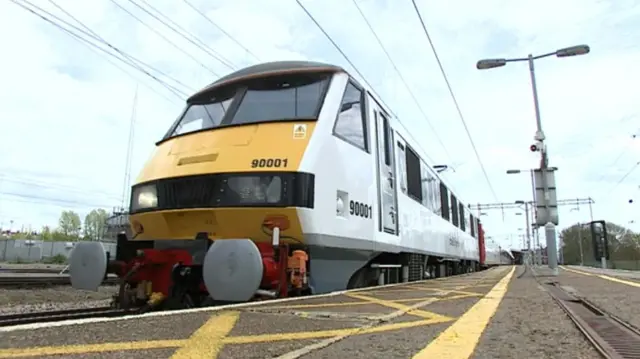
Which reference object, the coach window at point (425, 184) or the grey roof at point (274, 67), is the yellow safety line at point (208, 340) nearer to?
the grey roof at point (274, 67)

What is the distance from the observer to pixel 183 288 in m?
5.76

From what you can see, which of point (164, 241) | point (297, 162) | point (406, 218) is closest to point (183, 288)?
point (164, 241)

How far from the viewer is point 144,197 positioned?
643 centimetres

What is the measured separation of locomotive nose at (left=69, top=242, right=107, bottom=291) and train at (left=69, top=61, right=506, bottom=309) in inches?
0.6

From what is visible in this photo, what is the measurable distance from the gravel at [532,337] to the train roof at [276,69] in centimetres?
365

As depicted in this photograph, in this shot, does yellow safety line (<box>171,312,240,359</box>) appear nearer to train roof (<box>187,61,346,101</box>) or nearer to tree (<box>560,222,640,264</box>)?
train roof (<box>187,61,346,101</box>)

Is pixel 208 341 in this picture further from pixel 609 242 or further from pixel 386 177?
pixel 609 242

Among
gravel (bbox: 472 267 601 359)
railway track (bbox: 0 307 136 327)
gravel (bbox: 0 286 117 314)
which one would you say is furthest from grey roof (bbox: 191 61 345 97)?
gravel (bbox: 0 286 117 314)

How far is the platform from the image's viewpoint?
2.64 metres

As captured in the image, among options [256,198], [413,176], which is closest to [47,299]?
[256,198]

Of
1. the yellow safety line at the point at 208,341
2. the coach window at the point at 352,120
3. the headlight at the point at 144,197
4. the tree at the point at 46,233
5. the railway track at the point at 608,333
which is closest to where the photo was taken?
the yellow safety line at the point at 208,341

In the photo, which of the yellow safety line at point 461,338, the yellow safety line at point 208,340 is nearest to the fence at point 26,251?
the yellow safety line at point 208,340

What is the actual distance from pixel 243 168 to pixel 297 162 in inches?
24.4

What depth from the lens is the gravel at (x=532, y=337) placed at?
2777mm
